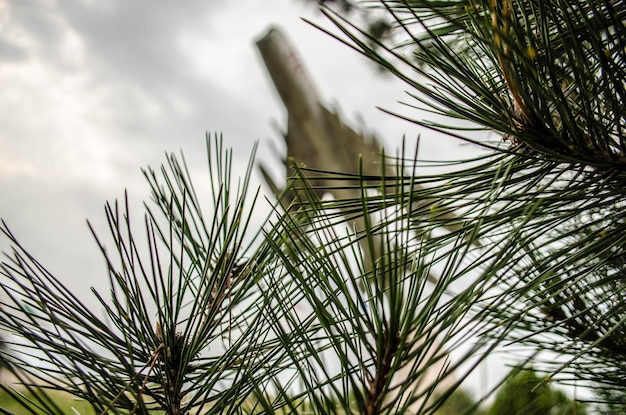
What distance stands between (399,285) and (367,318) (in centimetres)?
3

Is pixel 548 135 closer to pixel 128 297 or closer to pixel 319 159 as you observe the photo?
pixel 128 297

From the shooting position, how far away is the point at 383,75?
3006mm

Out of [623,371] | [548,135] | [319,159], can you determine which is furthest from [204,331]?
[319,159]

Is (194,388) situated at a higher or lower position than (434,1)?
lower

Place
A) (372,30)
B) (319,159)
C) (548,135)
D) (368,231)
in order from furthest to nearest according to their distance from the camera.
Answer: (319,159) < (372,30) < (548,135) < (368,231)

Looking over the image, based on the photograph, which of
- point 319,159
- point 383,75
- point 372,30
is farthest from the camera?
point 319,159

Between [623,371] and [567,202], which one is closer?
[567,202]

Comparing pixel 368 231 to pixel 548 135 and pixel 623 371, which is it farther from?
pixel 623 371

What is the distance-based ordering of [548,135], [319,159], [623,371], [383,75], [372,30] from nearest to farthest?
1. [548,135]
2. [623,371]
3. [372,30]
4. [383,75]
5. [319,159]

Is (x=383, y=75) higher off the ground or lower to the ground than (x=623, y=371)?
higher

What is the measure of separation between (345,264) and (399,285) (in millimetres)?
42

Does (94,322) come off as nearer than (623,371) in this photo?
Yes

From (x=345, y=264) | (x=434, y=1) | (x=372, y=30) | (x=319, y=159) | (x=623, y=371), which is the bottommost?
(x=623, y=371)

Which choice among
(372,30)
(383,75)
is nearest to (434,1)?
(372,30)
